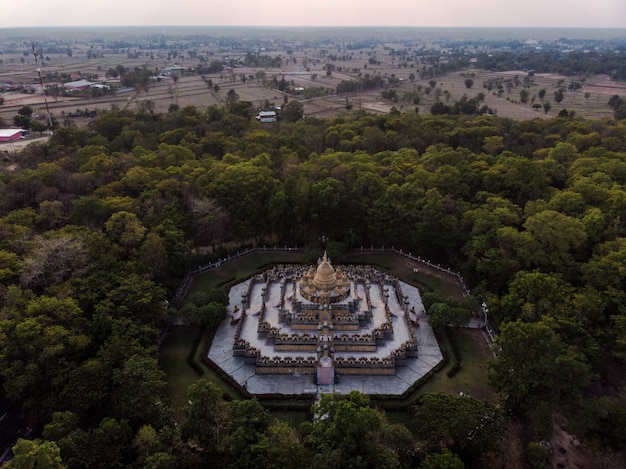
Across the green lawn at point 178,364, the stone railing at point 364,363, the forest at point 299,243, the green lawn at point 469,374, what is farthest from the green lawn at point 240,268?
the green lawn at point 469,374

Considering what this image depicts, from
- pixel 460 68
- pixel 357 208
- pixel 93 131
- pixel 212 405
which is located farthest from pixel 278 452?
pixel 460 68

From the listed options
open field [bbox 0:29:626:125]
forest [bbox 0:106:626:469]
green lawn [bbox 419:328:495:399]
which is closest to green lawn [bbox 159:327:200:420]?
forest [bbox 0:106:626:469]

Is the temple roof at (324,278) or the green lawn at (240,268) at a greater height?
the temple roof at (324,278)

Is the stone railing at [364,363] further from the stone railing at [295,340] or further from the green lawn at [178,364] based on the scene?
the green lawn at [178,364]

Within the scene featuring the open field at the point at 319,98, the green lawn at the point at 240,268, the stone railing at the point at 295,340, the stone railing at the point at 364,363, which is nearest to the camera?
the stone railing at the point at 364,363

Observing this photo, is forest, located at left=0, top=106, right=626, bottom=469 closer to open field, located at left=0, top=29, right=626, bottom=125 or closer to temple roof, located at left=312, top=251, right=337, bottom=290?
temple roof, located at left=312, top=251, right=337, bottom=290

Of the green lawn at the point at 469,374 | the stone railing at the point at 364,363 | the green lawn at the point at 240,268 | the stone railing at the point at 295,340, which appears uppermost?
the stone railing at the point at 295,340

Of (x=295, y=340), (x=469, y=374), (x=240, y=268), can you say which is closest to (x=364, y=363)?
(x=295, y=340)

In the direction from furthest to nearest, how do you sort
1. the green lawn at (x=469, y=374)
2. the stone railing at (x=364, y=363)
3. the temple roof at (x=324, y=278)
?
1. the temple roof at (x=324, y=278)
2. the stone railing at (x=364, y=363)
3. the green lawn at (x=469, y=374)
